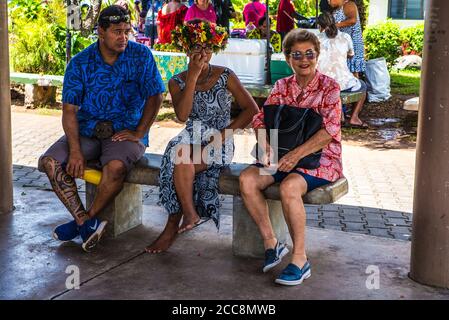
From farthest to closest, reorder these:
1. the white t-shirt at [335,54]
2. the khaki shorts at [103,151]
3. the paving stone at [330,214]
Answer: the white t-shirt at [335,54] → the paving stone at [330,214] → the khaki shorts at [103,151]

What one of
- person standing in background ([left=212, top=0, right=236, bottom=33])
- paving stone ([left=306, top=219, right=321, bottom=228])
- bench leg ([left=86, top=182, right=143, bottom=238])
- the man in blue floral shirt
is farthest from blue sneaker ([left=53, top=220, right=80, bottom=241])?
person standing in background ([left=212, top=0, right=236, bottom=33])

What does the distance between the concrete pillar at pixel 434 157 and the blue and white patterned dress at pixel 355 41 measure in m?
5.95

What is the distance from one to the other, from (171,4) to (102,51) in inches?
295

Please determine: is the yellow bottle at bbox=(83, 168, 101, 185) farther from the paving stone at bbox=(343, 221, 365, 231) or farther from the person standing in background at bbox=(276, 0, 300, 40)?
the person standing in background at bbox=(276, 0, 300, 40)

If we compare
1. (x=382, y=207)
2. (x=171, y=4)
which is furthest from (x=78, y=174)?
(x=171, y=4)

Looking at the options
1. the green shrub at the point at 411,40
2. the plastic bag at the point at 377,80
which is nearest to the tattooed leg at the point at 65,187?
the plastic bag at the point at 377,80

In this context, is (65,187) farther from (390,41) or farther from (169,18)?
(390,41)

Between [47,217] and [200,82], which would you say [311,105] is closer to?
[200,82]

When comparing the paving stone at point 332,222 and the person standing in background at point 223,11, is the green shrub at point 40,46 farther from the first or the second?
the paving stone at point 332,222

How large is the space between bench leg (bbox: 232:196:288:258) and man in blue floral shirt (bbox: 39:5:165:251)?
82 cm

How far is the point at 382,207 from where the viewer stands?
21.0 feet

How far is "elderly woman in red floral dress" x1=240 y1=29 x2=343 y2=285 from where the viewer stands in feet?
14.5

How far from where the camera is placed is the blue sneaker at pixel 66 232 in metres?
5.00

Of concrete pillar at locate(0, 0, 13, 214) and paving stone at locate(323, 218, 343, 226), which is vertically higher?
concrete pillar at locate(0, 0, 13, 214)
